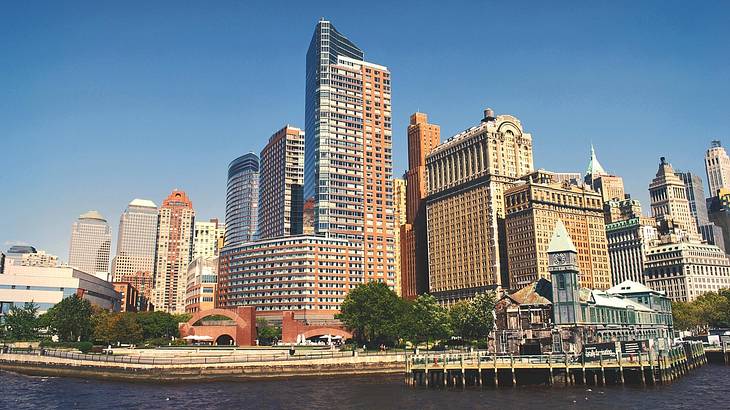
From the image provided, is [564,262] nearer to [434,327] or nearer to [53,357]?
[434,327]

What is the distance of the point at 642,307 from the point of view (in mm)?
158125

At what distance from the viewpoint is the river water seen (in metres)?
84.6

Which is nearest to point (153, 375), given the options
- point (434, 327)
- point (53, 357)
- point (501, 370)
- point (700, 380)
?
point (53, 357)

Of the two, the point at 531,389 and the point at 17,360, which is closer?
the point at 531,389

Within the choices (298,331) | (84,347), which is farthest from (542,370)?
(298,331)

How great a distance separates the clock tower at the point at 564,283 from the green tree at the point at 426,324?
5304 cm

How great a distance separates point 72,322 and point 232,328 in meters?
43.3

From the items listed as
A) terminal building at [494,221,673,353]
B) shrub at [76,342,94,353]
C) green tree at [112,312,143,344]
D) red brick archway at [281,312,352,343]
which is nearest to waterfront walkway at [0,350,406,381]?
shrub at [76,342,94,353]

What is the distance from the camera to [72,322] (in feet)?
562

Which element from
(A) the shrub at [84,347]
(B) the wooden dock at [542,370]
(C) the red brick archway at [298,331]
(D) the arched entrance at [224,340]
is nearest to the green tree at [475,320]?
(C) the red brick archway at [298,331]

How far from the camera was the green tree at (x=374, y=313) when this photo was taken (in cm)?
16375

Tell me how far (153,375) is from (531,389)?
65.7m

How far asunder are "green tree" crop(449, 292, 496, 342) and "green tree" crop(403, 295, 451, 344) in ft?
20.5

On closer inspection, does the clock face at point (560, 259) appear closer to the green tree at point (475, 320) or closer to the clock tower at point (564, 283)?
the clock tower at point (564, 283)
